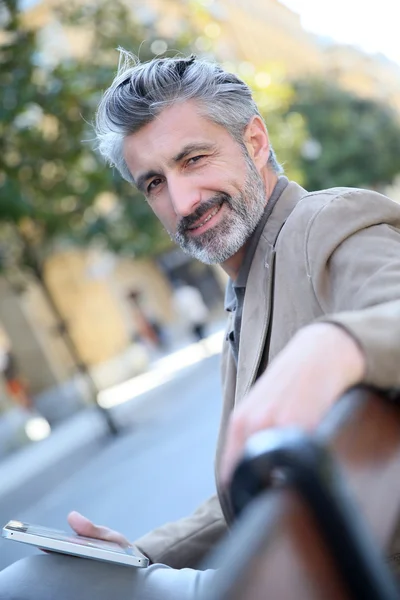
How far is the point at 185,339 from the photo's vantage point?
85.7ft

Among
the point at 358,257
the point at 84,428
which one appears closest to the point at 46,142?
the point at 84,428

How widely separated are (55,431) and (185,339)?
11561 mm

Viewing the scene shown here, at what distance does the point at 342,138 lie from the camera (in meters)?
30.6

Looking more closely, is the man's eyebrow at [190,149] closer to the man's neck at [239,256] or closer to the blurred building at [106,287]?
the man's neck at [239,256]

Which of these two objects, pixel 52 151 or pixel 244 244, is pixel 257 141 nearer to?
pixel 244 244

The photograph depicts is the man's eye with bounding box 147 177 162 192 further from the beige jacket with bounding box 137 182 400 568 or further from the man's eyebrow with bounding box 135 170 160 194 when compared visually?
the beige jacket with bounding box 137 182 400 568

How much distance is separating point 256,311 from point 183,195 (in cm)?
38

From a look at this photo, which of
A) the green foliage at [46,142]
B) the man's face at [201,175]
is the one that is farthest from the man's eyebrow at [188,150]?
the green foliage at [46,142]

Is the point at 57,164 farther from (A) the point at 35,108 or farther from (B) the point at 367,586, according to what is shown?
(B) the point at 367,586

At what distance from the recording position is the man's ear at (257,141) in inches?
75.2

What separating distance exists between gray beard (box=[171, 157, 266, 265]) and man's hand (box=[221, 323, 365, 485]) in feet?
3.17

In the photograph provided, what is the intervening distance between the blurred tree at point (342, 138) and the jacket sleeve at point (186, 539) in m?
27.3

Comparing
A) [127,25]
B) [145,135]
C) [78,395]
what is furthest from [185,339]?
[145,135]

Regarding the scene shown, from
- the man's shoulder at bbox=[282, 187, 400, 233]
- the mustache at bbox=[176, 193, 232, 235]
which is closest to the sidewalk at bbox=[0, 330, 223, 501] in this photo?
the mustache at bbox=[176, 193, 232, 235]
